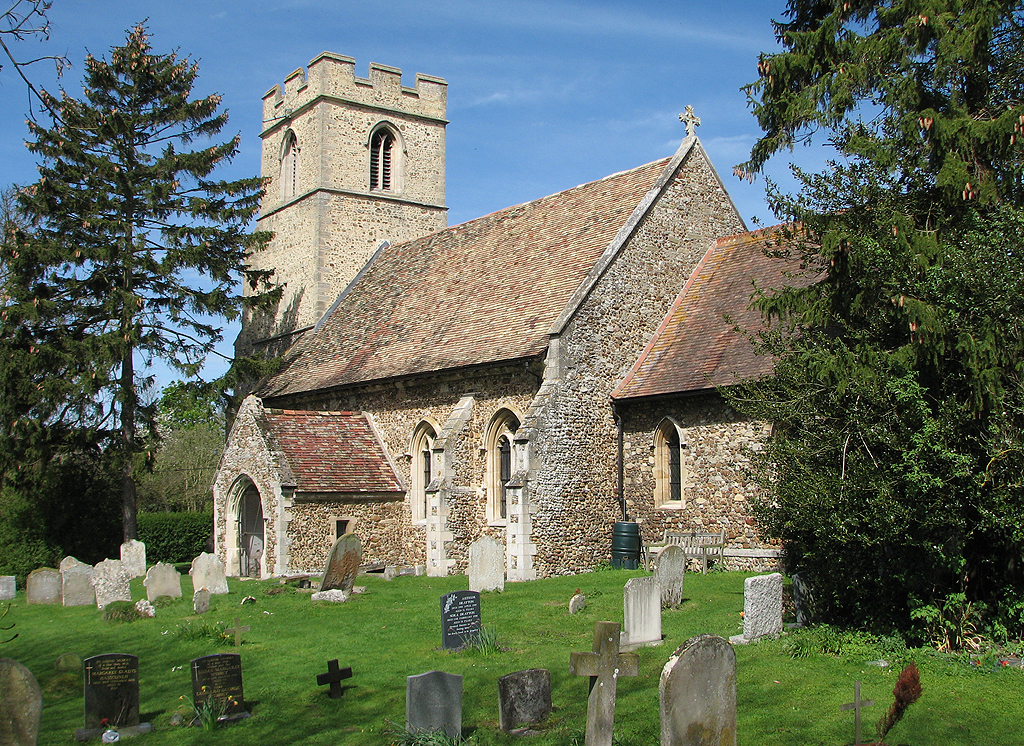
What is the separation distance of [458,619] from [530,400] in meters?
8.76

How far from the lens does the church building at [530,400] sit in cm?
1919

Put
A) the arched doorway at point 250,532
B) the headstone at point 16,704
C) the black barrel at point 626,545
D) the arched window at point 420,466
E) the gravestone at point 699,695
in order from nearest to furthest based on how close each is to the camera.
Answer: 1. the gravestone at point 699,695
2. the headstone at point 16,704
3. the black barrel at point 626,545
4. the arched doorway at point 250,532
5. the arched window at point 420,466

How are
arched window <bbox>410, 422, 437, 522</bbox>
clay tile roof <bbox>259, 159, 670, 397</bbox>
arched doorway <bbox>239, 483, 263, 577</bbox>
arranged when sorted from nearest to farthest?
clay tile roof <bbox>259, 159, 670, 397</bbox> → arched doorway <bbox>239, 483, 263, 577</bbox> → arched window <bbox>410, 422, 437, 522</bbox>

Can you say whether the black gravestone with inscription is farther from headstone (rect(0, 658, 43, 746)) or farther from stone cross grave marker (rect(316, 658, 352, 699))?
stone cross grave marker (rect(316, 658, 352, 699))

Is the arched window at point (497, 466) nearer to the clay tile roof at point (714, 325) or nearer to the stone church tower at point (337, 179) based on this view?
the clay tile roof at point (714, 325)

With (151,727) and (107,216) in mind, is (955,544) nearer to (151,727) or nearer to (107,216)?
(151,727)

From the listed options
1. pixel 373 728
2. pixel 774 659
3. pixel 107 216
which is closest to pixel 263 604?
pixel 373 728

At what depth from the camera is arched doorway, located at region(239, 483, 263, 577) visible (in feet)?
75.7

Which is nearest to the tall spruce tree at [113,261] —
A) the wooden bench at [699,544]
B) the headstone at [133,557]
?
the headstone at [133,557]

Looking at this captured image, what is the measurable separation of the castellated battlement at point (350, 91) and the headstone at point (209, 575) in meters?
19.0

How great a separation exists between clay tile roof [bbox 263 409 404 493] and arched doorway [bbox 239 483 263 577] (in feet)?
5.45

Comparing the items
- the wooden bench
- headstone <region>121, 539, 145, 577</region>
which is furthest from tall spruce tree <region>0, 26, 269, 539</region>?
the wooden bench

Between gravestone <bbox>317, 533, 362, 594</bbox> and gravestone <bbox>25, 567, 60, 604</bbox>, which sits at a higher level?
gravestone <bbox>317, 533, 362, 594</bbox>

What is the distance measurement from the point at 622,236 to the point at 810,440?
1056 centimetres
